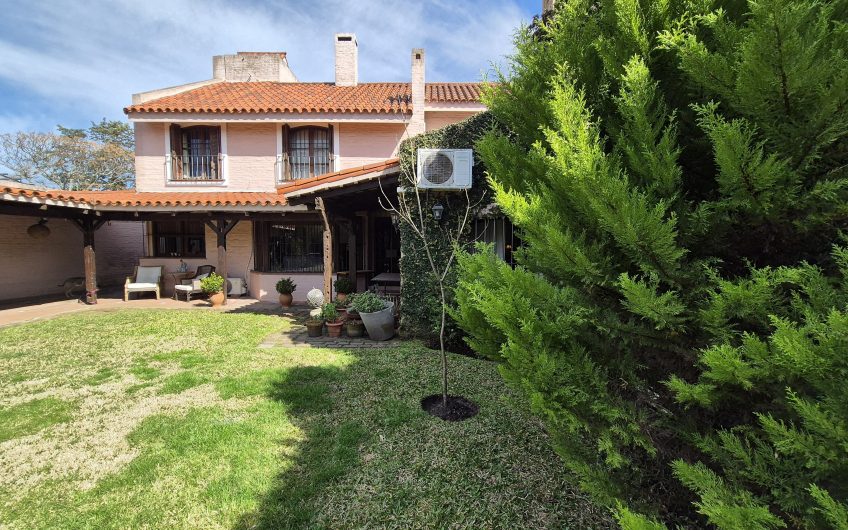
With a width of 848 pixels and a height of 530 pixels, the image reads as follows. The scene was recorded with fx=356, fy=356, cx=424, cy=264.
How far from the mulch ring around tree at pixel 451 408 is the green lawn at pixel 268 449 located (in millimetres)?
127

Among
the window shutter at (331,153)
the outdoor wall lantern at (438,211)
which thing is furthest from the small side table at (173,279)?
the outdoor wall lantern at (438,211)

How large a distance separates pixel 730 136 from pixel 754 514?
1330mm

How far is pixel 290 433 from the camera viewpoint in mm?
3764

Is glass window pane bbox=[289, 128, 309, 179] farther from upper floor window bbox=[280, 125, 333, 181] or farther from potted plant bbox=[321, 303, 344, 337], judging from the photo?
potted plant bbox=[321, 303, 344, 337]

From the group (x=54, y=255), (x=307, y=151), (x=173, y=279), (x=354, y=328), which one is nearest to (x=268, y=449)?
(x=354, y=328)

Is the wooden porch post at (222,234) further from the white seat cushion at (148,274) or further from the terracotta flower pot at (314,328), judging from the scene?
the terracotta flower pot at (314,328)

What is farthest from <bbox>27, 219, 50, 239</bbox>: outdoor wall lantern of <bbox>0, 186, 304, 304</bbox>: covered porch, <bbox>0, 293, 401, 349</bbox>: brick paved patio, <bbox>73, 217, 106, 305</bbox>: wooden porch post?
<bbox>73, 217, 106, 305</bbox>: wooden porch post

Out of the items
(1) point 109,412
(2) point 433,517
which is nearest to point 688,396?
(2) point 433,517

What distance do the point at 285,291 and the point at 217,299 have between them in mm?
2066

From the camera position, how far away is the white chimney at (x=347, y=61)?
1426 cm

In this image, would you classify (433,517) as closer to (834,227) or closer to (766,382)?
(766,382)

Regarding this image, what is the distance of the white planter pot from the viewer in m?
7.15

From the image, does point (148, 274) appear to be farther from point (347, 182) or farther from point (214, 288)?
point (347, 182)

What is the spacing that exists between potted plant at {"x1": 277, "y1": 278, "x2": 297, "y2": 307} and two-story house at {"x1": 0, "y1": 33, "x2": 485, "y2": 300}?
76cm
